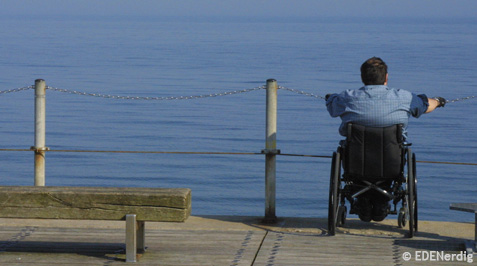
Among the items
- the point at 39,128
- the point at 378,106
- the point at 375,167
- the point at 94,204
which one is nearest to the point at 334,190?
the point at 375,167

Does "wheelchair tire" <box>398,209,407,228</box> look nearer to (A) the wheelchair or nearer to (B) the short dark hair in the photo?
(A) the wheelchair

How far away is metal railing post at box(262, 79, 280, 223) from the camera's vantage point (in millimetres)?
7188

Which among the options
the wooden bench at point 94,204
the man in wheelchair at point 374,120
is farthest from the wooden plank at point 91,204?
the man in wheelchair at point 374,120

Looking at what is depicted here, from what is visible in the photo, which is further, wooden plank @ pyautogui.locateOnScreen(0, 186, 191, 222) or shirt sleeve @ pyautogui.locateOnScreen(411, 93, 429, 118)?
shirt sleeve @ pyautogui.locateOnScreen(411, 93, 429, 118)

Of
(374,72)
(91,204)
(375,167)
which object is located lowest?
(91,204)

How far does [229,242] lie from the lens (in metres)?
6.42

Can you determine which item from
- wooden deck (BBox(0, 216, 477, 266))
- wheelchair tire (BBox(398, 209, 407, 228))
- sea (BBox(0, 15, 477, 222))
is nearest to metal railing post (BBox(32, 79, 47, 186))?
sea (BBox(0, 15, 477, 222))

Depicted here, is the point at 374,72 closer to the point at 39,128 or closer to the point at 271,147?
the point at 271,147

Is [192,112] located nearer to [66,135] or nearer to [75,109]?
[75,109]

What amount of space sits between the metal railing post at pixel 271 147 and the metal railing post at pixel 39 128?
63.8 inches

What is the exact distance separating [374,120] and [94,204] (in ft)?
6.10

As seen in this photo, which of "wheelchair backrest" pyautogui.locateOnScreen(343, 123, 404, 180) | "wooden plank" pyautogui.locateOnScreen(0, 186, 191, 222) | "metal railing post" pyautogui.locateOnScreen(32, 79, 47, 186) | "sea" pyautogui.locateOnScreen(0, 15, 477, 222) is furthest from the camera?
"sea" pyautogui.locateOnScreen(0, 15, 477, 222)

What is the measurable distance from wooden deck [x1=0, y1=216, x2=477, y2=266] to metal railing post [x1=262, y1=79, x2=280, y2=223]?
15 cm

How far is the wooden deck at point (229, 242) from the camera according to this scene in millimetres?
5941
